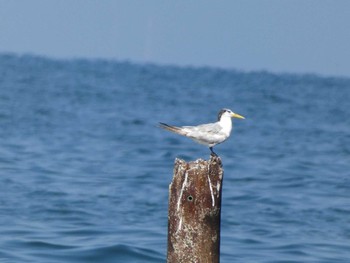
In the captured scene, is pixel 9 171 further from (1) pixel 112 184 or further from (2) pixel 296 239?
(2) pixel 296 239

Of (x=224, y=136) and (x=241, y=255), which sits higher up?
(x=224, y=136)

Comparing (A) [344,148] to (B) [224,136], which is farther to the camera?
(A) [344,148]

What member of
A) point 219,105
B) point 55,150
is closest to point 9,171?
point 55,150

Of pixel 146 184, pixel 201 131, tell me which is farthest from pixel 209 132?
pixel 146 184

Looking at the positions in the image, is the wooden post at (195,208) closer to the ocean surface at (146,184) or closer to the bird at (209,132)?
the bird at (209,132)

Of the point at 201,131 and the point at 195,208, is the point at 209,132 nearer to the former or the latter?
the point at 201,131

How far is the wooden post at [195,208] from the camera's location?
928cm

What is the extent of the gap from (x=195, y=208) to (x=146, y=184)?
14189 millimetres

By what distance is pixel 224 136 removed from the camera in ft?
35.3

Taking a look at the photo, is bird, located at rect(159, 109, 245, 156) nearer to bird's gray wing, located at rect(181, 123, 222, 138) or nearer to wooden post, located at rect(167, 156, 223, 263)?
bird's gray wing, located at rect(181, 123, 222, 138)

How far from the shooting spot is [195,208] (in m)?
9.28

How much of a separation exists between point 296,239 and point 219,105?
3767 cm

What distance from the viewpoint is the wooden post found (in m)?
9.28

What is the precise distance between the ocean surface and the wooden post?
577 cm
